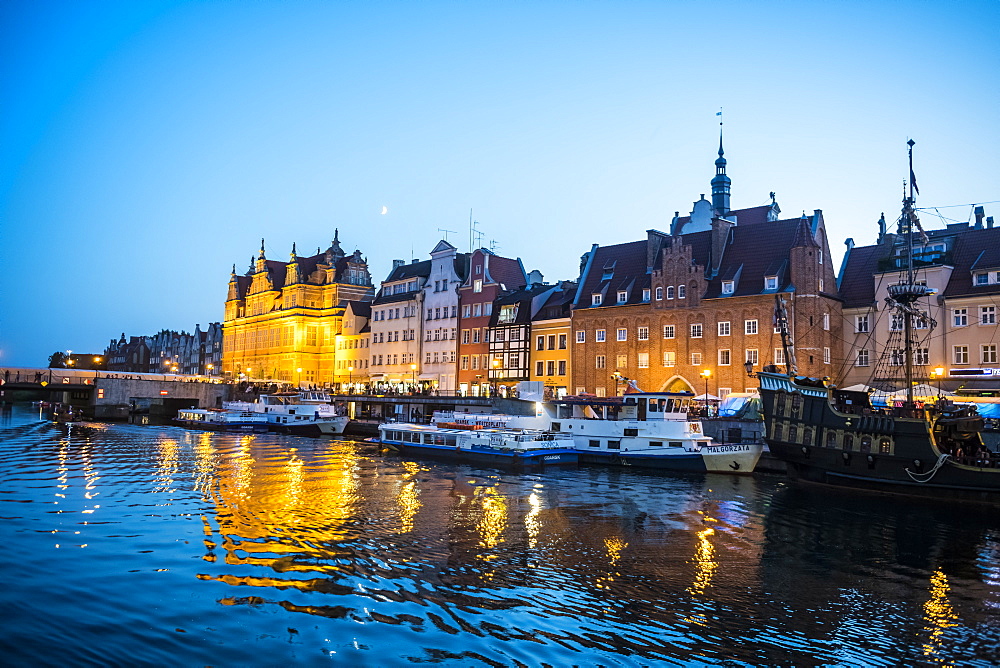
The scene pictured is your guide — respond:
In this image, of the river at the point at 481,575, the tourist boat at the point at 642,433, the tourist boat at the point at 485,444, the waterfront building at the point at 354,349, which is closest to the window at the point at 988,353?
the tourist boat at the point at 642,433

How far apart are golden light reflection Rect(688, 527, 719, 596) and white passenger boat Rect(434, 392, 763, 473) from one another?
20.0 metres

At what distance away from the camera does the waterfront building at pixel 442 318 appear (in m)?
91.6

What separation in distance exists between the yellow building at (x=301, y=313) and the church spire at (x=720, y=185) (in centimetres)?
5696

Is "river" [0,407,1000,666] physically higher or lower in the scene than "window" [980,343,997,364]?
lower

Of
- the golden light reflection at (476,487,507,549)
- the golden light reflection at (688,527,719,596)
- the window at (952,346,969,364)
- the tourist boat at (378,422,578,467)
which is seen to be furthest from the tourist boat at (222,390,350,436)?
the golden light reflection at (688,527,719,596)

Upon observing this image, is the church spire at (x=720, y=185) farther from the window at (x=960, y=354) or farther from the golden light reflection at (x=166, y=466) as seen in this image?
the golden light reflection at (x=166, y=466)

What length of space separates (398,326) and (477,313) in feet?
51.0

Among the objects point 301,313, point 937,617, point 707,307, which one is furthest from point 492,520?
point 301,313

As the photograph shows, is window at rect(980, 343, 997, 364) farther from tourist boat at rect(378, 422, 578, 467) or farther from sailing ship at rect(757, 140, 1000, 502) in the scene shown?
tourist boat at rect(378, 422, 578, 467)

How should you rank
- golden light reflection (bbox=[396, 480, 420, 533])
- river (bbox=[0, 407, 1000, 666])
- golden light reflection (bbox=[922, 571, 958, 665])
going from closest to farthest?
river (bbox=[0, 407, 1000, 666]) < golden light reflection (bbox=[922, 571, 958, 665]) < golden light reflection (bbox=[396, 480, 420, 533])

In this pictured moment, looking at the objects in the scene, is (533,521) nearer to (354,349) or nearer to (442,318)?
(442,318)

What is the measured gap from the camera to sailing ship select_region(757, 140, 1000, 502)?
36.6 meters

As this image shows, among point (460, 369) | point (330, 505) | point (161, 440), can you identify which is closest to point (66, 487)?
point (330, 505)

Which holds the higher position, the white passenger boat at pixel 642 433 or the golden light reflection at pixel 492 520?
the white passenger boat at pixel 642 433
